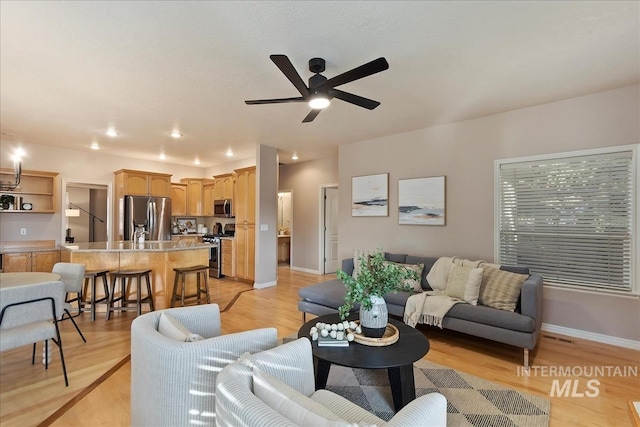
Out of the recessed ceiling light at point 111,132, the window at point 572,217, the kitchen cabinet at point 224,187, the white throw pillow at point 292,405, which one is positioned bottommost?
the white throw pillow at point 292,405

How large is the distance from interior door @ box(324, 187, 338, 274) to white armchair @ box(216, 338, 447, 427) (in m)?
5.84

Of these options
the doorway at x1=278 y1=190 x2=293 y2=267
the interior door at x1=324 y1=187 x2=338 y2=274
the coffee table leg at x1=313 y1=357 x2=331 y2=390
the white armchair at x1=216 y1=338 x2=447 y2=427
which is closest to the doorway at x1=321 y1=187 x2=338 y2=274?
the interior door at x1=324 y1=187 x2=338 y2=274

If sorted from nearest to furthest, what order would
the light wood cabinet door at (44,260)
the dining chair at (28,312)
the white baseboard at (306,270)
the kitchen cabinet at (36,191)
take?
1. the dining chair at (28,312)
2. the light wood cabinet door at (44,260)
3. the kitchen cabinet at (36,191)
4. the white baseboard at (306,270)

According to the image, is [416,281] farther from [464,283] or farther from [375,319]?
[375,319]

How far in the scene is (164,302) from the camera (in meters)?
4.28

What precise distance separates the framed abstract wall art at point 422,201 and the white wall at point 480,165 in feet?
0.27

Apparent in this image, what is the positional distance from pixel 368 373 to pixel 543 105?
3.63 meters

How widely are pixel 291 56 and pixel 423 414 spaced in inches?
103

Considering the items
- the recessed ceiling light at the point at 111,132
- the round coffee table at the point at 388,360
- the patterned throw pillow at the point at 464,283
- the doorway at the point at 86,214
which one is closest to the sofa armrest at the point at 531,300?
the patterned throw pillow at the point at 464,283

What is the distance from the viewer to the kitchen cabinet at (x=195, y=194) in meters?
7.69

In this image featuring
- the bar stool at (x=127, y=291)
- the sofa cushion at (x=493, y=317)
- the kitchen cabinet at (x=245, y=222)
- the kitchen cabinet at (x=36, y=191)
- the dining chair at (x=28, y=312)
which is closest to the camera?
the dining chair at (x=28, y=312)

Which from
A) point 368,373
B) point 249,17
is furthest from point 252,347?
point 249,17

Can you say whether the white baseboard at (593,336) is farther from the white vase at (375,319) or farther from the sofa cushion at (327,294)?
the white vase at (375,319)

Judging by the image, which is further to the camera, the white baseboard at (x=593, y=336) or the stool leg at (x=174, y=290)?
the stool leg at (x=174, y=290)
